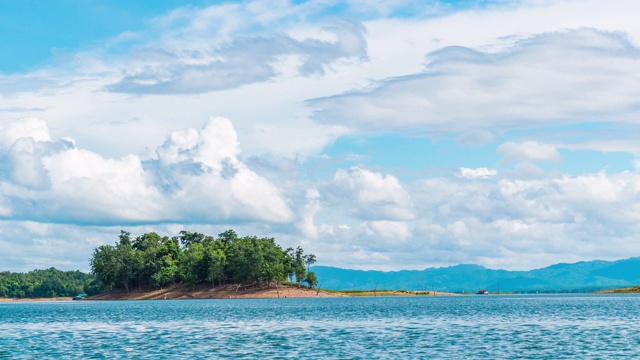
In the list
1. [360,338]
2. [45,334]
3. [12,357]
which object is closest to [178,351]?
[12,357]

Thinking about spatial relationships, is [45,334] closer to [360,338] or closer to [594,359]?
[360,338]

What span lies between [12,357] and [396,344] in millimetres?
38253

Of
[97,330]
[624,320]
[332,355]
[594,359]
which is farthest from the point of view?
[624,320]

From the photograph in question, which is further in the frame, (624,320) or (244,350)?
(624,320)

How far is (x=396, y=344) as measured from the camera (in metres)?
82.5

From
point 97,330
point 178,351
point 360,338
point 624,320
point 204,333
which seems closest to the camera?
point 178,351

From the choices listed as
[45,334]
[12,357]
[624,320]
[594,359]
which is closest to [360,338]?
[594,359]

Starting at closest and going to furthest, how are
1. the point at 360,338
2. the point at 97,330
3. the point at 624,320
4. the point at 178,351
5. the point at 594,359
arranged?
the point at 594,359 → the point at 178,351 → the point at 360,338 → the point at 97,330 → the point at 624,320

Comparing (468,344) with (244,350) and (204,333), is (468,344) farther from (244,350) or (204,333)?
(204,333)

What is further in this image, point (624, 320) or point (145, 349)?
point (624, 320)

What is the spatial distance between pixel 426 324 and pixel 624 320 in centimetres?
3193

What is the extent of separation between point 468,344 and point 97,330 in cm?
5685

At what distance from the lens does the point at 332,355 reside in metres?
73.3

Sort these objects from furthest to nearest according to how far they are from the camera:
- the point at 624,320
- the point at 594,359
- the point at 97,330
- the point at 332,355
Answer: the point at 624,320 < the point at 97,330 < the point at 332,355 < the point at 594,359
